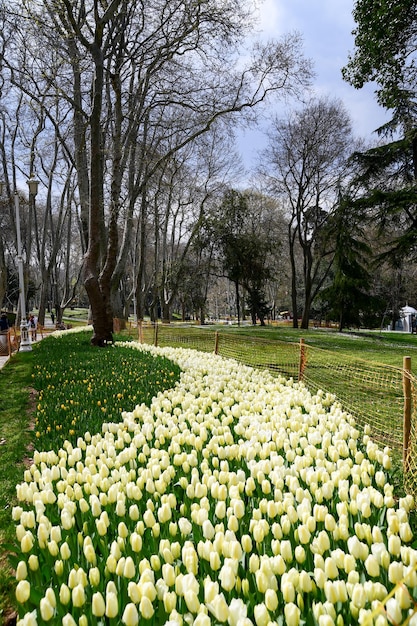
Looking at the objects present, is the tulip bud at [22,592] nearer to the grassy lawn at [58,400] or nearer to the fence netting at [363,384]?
the grassy lawn at [58,400]

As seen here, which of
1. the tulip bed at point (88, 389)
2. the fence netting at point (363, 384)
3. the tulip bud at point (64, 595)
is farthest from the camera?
the tulip bed at point (88, 389)

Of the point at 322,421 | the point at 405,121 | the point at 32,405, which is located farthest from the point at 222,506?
the point at 405,121

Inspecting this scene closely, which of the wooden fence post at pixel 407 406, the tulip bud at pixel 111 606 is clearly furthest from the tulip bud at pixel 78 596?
the wooden fence post at pixel 407 406

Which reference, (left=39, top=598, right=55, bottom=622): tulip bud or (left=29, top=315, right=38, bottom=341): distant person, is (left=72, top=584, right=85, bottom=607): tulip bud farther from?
(left=29, top=315, right=38, bottom=341): distant person

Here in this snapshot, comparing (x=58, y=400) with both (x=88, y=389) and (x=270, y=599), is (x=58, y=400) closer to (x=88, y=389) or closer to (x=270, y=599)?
(x=88, y=389)

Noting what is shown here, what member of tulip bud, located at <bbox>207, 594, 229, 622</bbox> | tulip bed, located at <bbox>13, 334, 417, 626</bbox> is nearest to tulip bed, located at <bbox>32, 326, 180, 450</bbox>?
tulip bed, located at <bbox>13, 334, 417, 626</bbox>

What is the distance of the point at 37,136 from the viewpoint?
21.9 m

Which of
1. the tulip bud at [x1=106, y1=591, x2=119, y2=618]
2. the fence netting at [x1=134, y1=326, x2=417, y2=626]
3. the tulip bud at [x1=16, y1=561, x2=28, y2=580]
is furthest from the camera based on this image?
the fence netting at [x1=134, y1=326, x2=417, y2=626]

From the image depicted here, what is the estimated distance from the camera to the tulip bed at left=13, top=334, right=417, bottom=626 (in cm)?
186

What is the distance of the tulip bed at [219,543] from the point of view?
6.09 ft

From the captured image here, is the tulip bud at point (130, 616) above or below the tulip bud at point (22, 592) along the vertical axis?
above

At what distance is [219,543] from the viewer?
2.23 m

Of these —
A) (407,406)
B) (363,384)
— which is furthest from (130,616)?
(363,384)

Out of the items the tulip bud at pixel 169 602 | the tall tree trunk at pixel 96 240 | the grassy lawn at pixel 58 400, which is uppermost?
the tall tree trunk at pixel 96 240
